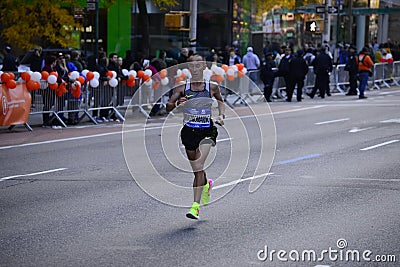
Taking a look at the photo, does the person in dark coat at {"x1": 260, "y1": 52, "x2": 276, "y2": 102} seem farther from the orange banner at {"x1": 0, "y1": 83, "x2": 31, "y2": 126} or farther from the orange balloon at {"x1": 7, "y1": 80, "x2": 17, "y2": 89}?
the orange balloon at {"x1": 7, "y1": 80, "x2": 17, "y2": 89}

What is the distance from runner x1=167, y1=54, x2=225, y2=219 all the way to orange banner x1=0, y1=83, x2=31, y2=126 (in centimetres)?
959

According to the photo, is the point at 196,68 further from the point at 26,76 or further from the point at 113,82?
the point at 113,82

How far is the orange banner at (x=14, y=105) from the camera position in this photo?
1802cm

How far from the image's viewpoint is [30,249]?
7727mm

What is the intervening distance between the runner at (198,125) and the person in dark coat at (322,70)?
20.5 metres

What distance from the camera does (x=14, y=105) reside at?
1833 cm

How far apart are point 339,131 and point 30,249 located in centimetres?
1220

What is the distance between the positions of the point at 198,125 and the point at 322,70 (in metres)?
20.7

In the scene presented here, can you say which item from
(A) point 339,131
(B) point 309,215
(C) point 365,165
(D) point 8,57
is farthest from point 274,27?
(B) point 309,215

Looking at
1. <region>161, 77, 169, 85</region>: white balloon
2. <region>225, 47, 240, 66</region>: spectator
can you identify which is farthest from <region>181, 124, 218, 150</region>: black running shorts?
<region>225, 47, 240, 66</region>: spectator

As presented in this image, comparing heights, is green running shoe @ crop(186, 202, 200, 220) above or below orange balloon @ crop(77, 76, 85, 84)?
below

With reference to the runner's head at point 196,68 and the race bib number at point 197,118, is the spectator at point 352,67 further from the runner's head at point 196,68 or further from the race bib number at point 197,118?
the race bib number at point 197,118

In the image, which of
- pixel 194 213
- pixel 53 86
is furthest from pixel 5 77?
pixel 194 213

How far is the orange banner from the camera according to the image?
709 inches
